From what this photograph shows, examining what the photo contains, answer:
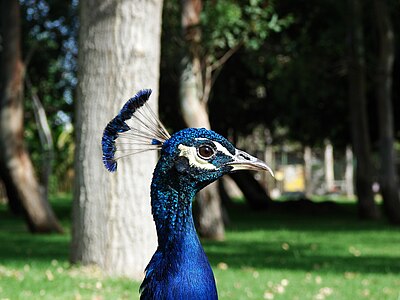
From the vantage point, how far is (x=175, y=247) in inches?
104

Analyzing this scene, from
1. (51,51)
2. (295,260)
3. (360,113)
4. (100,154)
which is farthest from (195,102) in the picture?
(51,51)

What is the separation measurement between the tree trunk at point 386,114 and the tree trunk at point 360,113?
1.74 feet

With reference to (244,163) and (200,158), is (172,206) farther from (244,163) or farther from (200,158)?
(244,163)

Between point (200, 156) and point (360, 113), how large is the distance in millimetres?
14969

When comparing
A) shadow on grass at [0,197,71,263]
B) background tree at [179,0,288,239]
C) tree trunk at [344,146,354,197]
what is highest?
background tree at [179,0,288,239]

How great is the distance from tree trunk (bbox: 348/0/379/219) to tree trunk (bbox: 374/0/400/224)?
0.53 metres

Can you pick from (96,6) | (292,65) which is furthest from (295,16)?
(96,6)

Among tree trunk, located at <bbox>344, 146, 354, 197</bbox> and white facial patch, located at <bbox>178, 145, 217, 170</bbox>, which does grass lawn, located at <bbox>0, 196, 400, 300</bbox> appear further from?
tree trunk, located at <bbox>344, 146, 354, 197</bbox>

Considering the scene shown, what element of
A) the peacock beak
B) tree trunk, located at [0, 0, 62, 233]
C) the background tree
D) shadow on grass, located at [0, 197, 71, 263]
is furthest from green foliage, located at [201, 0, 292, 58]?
the peacock beak

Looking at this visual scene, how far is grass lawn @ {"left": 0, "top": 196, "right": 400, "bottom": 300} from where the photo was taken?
6.29 metres

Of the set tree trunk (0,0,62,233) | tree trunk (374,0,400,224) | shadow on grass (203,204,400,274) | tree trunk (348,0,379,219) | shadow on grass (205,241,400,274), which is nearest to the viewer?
shadow on grass (205,241,400,274)

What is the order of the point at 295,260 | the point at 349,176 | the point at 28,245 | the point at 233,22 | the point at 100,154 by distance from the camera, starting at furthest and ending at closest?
the point at 349,176 < the point at 233,22 < the point at 28,245 < the point at 295,260 < the point at 100,154

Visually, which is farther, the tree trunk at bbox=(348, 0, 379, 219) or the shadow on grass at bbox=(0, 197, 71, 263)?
the tree trunk at bbox=(348, 0, 379, 219)

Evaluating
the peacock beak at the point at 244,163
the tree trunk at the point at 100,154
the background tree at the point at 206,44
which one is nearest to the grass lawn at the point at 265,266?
the tree trunk at the point at 100,154
